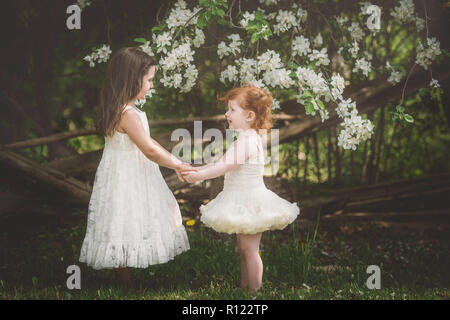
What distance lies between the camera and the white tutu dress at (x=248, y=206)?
114 inches

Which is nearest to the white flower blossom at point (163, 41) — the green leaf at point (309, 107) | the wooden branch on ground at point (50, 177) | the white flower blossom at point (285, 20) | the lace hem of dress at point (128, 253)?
the white flower blossom at point (285, 20)

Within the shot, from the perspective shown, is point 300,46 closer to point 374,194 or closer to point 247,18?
point 247,18

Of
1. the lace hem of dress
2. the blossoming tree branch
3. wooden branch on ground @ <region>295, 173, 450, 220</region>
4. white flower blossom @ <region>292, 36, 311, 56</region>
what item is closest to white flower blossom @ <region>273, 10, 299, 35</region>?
the blossoming tree branch

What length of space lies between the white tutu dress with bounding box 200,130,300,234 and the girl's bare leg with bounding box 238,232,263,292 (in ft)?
0.42

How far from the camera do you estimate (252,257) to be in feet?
9.99

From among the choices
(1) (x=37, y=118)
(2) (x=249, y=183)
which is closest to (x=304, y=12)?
(2) (x=249, y=183)

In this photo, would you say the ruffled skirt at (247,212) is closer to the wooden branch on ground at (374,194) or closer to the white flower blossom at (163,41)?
the white flower blossom at (163,41)

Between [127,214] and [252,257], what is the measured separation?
86 cm

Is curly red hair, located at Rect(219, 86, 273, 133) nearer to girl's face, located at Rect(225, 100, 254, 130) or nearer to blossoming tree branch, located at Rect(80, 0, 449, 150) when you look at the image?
girl's face, located at Rect(225, 100, 254, 130)

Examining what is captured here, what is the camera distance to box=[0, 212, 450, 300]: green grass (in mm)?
3223

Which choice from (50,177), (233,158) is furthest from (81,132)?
(233,158)

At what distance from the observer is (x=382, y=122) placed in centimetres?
555
